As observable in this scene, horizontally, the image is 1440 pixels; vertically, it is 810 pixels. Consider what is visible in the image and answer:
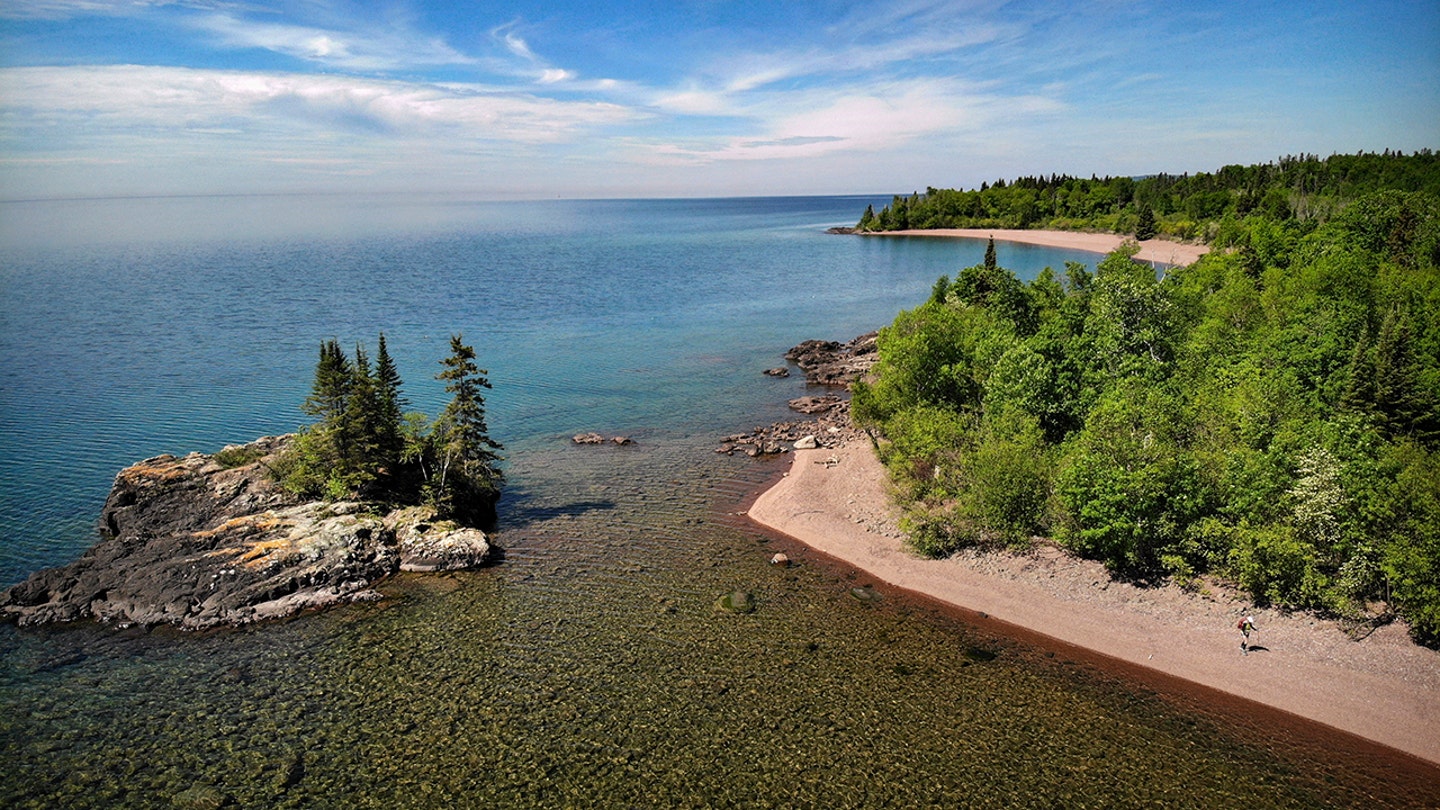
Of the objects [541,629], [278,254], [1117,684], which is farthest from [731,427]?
[278,254]

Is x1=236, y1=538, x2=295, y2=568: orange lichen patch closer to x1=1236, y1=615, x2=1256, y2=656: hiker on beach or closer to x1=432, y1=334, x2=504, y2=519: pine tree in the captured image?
x1=432, y1=334, x2=504, y2=519: pine tree

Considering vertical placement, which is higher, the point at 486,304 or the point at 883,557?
the point at 486,304

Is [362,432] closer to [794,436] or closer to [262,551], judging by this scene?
[262,551]

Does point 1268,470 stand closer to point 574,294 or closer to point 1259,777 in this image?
point 1259,777

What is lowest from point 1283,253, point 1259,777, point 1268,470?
point 1259,777

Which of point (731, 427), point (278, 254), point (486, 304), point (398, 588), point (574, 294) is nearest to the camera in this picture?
point (398, 588)

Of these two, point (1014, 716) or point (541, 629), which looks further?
point (541, 629)

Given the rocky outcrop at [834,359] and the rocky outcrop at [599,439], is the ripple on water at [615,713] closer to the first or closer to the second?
the rocky outcrop at [599,439]
